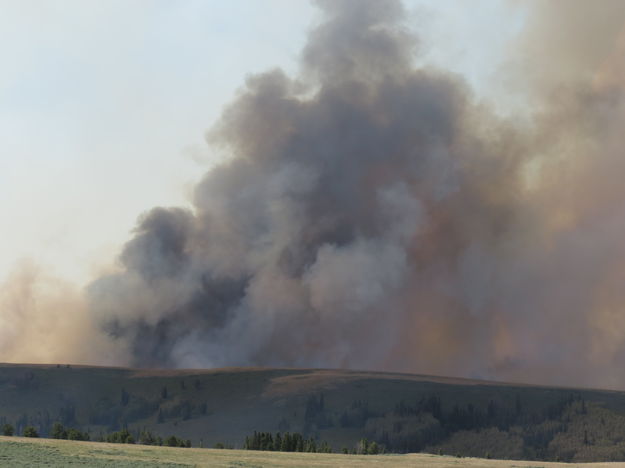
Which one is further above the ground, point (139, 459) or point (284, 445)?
point (284, 445)

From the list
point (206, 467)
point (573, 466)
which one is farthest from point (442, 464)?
point (206, 467)

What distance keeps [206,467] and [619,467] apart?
Result: 63915mm

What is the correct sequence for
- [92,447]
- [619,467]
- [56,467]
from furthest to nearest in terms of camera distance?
[619,467] → [92,447] → [56,467]

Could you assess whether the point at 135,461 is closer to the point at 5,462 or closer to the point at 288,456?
the point at 5,462

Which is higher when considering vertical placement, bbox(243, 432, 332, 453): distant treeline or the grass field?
bbox(243, 432, 332, 453): distant treeline

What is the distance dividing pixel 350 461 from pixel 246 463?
1871 centimetres

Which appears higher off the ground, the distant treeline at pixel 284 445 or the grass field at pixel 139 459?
the distant treeline at pixel 284 445

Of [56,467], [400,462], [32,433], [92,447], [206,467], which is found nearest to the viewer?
[56,467]

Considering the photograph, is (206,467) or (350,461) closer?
(206,467)

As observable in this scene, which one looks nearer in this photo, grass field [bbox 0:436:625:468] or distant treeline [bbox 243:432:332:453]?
grass field [bbox 0:436:625:468]

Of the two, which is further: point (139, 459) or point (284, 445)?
point (284, 445)

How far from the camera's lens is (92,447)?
108 m

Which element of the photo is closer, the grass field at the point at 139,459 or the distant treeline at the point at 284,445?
the grass field at the point at 139,459

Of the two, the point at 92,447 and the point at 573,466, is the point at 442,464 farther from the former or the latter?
the point at 92,447
